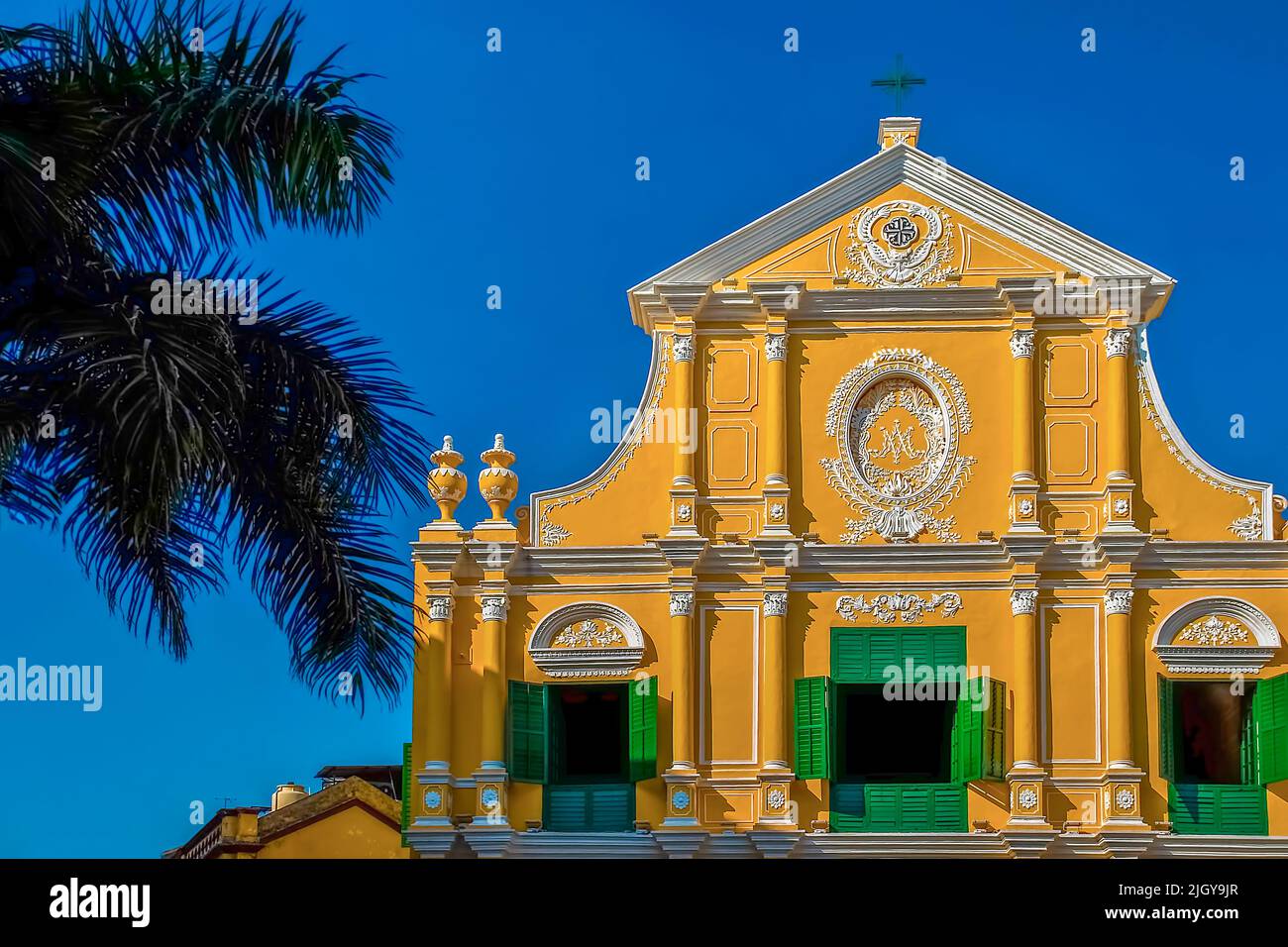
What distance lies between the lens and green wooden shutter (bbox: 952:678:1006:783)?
25.0 metres

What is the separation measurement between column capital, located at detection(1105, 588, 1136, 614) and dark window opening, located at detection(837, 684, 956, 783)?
2.23 metres

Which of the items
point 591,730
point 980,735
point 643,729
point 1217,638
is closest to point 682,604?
point 643,729

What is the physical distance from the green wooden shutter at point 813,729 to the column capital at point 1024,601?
7.86 ft

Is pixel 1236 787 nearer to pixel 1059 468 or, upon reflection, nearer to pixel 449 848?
pixel 1059 468

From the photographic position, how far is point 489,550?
85.9 feet

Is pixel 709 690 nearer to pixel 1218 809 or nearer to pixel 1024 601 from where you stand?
pixel 1024 601

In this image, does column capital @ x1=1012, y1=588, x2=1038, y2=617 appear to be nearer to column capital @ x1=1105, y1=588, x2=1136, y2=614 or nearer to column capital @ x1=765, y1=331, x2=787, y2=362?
column capital @ x1=1105, y1=588, x2=1136, y2=614

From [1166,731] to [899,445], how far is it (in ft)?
15.4

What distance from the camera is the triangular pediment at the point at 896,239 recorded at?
1059 inches

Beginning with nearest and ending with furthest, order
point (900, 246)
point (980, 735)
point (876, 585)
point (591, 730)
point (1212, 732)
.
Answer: point (980, 735) → point (876, 585) → point (1212, 732) → point (591, 730) → point (900, 246)

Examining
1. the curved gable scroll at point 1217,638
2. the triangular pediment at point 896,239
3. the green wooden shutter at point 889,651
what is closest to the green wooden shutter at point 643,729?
the green wooden shutter at point 889,651

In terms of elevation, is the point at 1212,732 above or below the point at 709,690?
below

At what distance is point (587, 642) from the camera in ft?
86.0
